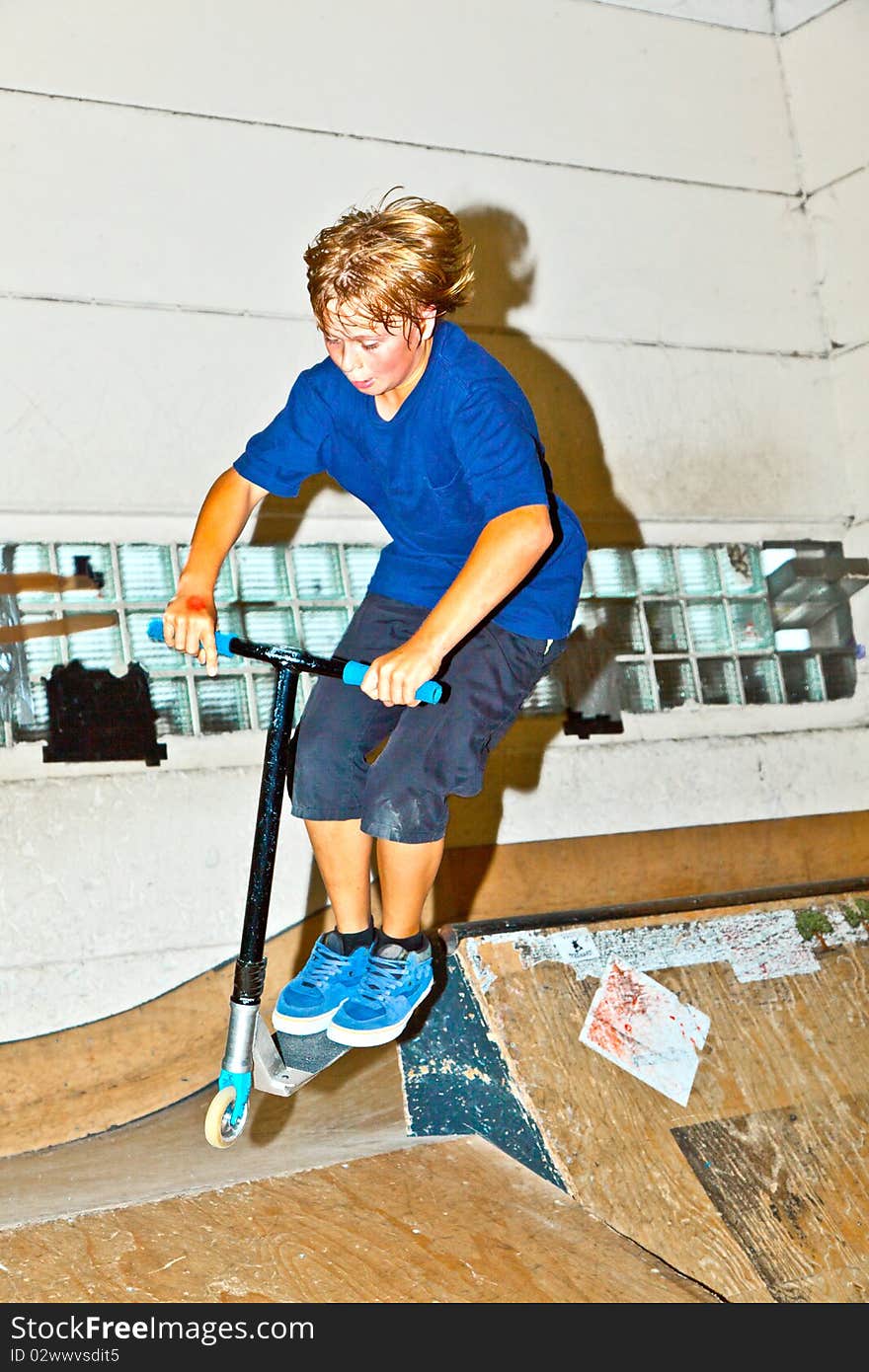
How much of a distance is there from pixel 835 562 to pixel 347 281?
365 centimetres

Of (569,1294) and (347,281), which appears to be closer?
(347,281)

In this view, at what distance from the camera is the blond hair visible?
195cm

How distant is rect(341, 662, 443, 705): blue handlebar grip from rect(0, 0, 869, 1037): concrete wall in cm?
208

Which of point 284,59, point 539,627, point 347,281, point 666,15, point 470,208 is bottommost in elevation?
point 539,627

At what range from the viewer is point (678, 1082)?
112 inches

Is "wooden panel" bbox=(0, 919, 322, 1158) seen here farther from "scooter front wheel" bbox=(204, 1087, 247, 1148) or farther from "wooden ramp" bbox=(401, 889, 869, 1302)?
"scooter front wheel" bbox=(204, 1087, 247, 1148)

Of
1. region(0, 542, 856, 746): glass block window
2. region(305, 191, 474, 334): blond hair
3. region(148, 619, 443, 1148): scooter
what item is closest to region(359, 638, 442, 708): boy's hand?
region(148, 619, 443, 1148): scooter

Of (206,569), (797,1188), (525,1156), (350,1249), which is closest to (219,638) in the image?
(206,569)


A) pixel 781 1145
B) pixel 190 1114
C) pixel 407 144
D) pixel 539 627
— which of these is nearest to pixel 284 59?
pixel 407 144

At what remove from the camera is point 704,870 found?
4566 millimetres

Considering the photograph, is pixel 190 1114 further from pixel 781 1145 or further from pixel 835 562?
pixel 835 562

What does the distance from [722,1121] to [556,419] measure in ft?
9.43

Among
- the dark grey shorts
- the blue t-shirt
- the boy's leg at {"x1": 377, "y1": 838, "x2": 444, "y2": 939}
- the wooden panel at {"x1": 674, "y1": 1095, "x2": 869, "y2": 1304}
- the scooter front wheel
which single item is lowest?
the wooden panel at {"x1": 674, "y1": 1095, "x2": 869, "y2": 1304}

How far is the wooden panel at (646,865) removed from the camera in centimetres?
413
